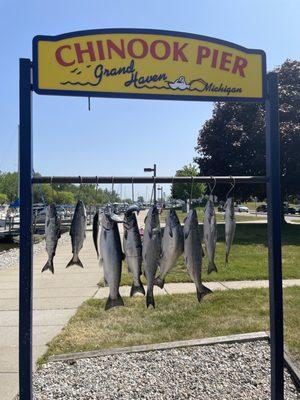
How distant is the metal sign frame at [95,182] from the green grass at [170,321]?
4.39 ft

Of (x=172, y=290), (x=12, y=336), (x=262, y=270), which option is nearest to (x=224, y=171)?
(x=262, y=270)

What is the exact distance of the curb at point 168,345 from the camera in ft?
17.0

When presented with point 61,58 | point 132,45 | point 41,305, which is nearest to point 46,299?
point 41,305

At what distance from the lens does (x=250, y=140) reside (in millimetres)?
28562

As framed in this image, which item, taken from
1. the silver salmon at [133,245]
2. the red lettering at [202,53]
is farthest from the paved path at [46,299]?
the red lettering at [202,53]

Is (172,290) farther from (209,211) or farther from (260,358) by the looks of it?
(209,211)

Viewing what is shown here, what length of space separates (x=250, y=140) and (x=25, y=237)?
26261 mm

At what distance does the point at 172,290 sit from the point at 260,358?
396 centimetres

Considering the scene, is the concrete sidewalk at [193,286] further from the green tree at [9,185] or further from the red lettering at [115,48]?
the green tree at [9,185]

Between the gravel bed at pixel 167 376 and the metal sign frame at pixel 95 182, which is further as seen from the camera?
the gravel bed at pixel 167 376

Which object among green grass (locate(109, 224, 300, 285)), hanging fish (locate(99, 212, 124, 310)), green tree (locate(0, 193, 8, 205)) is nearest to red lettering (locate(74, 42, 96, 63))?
hanging fish (locate(99, 212, 124, 310))

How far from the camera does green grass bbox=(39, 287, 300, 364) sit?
5.73m

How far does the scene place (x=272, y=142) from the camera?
3.99 meters

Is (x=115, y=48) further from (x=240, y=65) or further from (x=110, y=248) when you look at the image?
(x=110, y=248)
